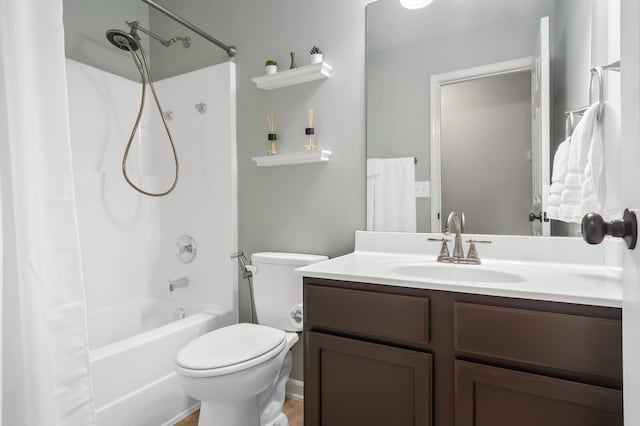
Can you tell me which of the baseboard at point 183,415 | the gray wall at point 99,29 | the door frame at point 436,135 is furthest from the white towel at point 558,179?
the gray wall at point 99,29

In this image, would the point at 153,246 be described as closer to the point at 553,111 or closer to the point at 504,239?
the point at 504,239

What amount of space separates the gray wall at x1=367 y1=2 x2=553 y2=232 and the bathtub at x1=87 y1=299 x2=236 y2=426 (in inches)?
50.4

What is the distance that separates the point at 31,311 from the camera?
2.90 ft

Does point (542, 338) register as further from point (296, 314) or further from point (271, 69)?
point (271, 69)

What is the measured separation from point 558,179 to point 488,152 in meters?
0.31

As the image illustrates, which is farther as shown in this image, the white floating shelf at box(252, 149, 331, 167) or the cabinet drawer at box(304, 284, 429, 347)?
the white floating shelf at box(252, 149, 331, 167)

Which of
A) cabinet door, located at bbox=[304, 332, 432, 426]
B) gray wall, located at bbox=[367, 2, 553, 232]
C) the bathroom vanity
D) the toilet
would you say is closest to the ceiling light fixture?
gray wall, located at bbox=[367, 2, 553, 232]

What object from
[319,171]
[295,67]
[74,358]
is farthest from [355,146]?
[74,358]

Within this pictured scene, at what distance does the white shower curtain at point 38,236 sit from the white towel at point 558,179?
1516 mm

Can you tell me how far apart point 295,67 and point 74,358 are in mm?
1600

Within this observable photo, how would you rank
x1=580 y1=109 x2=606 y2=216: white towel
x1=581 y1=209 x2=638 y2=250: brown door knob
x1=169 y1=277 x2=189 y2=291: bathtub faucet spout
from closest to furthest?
x1=581 y1=209 x2=638 y2=250: brown door knob → x1=580 y1=109 x2=606 y2=216: white towel → x1=169 y1=277 x2=189 y2=291: bathtub faucet spout

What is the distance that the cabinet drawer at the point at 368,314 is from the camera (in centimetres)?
115

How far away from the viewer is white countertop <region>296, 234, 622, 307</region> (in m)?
0.96

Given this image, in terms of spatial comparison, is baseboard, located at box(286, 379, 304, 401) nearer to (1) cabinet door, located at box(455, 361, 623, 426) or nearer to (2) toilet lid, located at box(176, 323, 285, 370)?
(2) toilet lid, located at box(176, 323, 285, 370)
